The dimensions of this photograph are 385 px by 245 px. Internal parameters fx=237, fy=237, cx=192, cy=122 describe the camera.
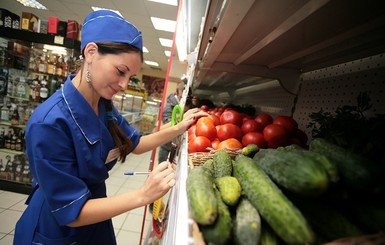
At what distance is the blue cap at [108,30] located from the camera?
3.84ft

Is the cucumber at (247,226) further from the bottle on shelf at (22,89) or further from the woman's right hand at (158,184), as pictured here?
the bottle on shelf at (22,89)

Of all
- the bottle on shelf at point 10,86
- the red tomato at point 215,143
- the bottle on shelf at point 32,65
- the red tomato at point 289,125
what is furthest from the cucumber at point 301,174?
the bottle on shelf at point 10,86

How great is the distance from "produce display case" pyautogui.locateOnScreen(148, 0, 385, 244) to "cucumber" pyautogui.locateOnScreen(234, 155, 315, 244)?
0.16m

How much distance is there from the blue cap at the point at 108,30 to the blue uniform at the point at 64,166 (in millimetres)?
288

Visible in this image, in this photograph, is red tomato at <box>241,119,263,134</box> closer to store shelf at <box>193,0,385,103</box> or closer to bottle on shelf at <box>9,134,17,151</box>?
store shelf at <box>193,0,385,103</box>

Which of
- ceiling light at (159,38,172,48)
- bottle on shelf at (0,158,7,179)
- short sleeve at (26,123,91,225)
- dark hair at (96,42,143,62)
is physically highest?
ceiling light at (159,38,172,48)

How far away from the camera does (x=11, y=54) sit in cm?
359

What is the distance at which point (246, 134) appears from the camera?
1195 millimetres

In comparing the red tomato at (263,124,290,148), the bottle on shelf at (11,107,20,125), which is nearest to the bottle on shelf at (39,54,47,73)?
the bottle on shelf at (11,107,20,125)

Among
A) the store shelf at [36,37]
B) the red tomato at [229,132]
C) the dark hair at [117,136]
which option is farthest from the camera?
the store shelf at [36,37]

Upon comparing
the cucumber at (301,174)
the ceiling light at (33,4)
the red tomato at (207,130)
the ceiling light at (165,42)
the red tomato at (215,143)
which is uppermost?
the ceiling light at (33,4)

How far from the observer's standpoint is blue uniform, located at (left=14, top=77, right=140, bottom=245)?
956mm

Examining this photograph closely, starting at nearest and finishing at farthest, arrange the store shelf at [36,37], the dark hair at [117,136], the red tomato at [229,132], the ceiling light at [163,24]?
1. the red tomato at [229,132]
2. the dark hair at [117,136]
3. the store shelf at [36,37]
4. the ceiling light at [163,24]

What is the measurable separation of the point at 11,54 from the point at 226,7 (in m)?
4.10
